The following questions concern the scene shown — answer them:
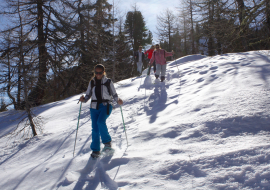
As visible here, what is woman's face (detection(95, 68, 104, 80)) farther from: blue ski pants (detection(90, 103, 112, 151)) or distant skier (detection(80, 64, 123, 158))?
blue ski pants (detection(90, 103, 112, 151))

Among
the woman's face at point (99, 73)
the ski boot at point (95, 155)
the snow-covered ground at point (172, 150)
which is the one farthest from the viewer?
the woman's face at point (99, 73)

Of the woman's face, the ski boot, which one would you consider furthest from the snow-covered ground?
the woman's face

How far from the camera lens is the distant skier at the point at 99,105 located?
348 cm

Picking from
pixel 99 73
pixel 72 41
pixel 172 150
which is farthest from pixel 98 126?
pixel 72 41

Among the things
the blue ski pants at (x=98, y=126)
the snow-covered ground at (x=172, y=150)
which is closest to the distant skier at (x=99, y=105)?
the blue ski pants at (x=98, y=126)

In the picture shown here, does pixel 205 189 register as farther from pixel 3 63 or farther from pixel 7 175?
pixel 3 63

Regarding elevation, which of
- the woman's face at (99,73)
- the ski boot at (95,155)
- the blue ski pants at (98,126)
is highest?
the woman's face at (99,73)

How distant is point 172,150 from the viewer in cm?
306

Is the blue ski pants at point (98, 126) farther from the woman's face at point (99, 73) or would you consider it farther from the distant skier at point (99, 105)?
the woman's face at point (99, 73)

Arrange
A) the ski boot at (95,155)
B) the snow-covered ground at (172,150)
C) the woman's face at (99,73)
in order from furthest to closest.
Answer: the woman's face at (99,73) → the ski boot at (95,155) → the snow-covered ground at (172,150)

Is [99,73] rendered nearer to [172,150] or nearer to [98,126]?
[98,126]

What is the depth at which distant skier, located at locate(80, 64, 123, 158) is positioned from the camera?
348cm

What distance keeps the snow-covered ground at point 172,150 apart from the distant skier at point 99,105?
1.13ft

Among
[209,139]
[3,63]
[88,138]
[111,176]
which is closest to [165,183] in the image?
[111,176]
